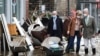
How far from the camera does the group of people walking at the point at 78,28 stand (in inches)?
874

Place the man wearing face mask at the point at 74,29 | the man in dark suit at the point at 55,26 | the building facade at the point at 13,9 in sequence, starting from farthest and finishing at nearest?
the building facade at the point at 13,9 → the man in dark suit at the point at 55,26 → the man wearing face mask at the point at 74,29

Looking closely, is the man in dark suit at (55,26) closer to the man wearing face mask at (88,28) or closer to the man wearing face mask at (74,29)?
the man wearing face mask at (74,29)

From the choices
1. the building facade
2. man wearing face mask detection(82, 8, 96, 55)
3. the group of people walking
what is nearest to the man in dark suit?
the group of people walking

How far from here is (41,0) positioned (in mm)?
41938

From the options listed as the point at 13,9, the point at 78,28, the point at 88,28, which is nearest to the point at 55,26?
the point at 78,28

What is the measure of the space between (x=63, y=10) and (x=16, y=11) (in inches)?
335

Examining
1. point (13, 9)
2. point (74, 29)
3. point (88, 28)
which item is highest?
point (13, 9)

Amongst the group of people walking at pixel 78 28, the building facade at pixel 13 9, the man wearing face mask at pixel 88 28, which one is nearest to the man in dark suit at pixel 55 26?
the group of people walking at pixel 78 28

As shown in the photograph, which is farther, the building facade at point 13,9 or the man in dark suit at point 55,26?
the building facade at point 13,9

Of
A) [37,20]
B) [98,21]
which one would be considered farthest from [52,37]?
[98,21]

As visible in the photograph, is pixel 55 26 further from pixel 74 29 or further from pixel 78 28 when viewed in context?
pixel 78 28

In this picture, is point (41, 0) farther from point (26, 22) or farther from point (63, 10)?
point (26, 22)

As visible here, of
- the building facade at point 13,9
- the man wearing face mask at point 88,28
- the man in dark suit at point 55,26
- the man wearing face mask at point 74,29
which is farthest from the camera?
the building facade at point 13,9

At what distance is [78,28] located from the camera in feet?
75.1
